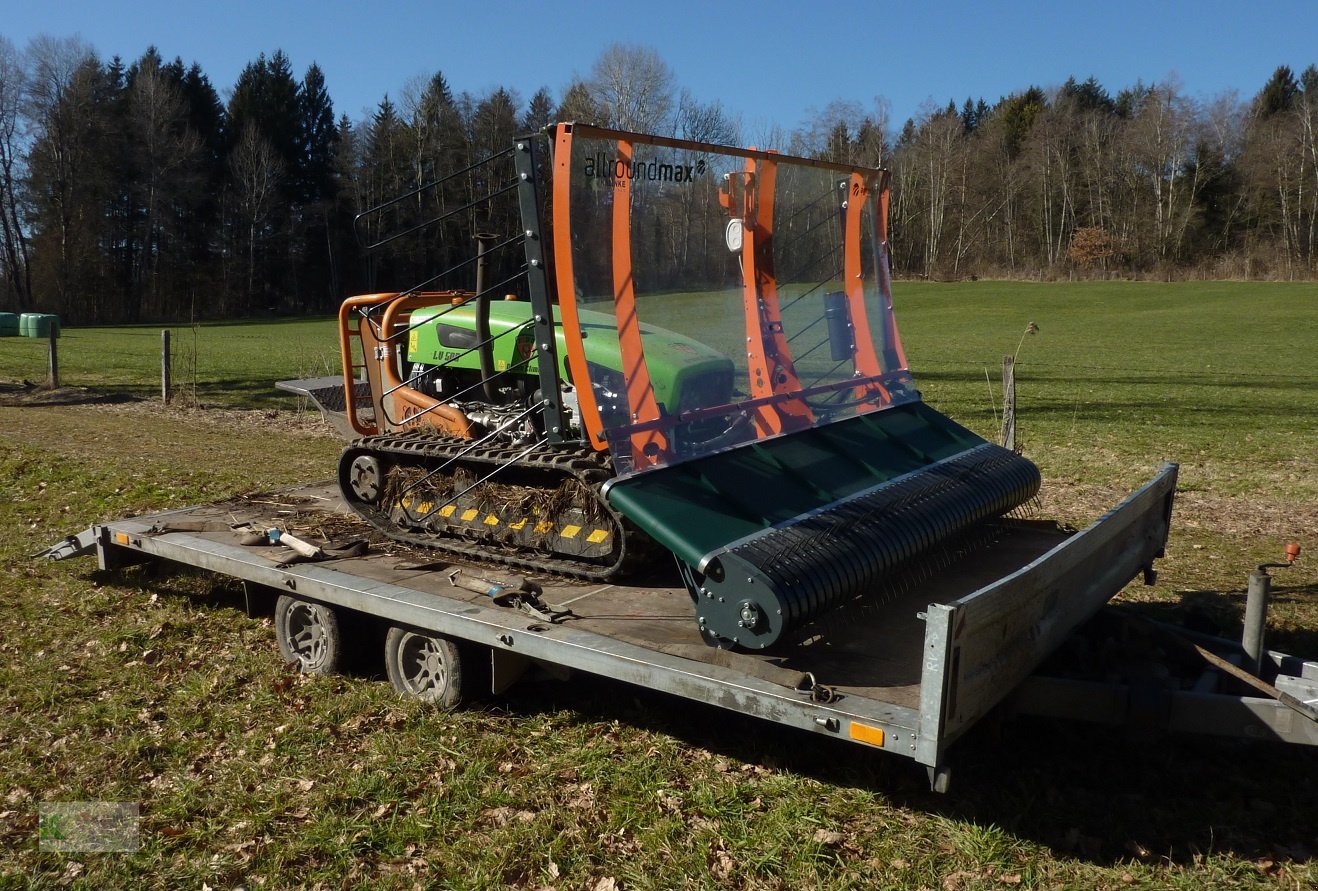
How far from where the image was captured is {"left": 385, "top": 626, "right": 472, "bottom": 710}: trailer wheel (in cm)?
521

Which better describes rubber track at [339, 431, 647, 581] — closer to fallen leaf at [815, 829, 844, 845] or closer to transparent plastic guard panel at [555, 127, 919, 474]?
transparent plastic guard panel at [555, 127, 919, 474]

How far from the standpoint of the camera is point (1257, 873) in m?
3.89

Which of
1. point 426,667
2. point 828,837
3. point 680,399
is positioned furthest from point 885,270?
point 828,837

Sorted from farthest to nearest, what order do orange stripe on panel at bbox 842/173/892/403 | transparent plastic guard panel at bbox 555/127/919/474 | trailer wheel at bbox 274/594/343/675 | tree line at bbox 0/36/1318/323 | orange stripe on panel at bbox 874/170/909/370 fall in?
tree line at bbox 0/36/1318/323 < orange stripe on panel at bbox 874/170/909/370 < orange stripe on panel at bbox 842/173/892/403 < trailer wheel at bbox 274/594/343/675 < transparent plastic guard panel at bbox 555/127/919/474

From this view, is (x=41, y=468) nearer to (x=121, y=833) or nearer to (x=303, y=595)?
(x=303, y=595)

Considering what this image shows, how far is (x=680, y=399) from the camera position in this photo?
550cm

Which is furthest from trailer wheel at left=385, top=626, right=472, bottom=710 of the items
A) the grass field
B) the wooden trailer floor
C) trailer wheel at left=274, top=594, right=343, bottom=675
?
trailer wheel at left=274, top=594, right=343, bottom=675

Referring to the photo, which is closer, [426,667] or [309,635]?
[426,667]

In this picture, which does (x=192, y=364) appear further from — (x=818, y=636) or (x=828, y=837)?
(x=828, y=837)

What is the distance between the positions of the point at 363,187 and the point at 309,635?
54.1 metres

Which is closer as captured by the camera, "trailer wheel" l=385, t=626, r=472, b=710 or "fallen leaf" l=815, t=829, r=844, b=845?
"fallen leaf" l=815, t=829, r=844, b=845

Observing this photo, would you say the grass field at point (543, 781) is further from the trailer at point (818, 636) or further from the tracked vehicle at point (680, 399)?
the tracked vehicle at point (680, 399)

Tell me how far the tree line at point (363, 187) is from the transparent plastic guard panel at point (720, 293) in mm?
39966

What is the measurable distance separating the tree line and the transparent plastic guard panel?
3997 cm
